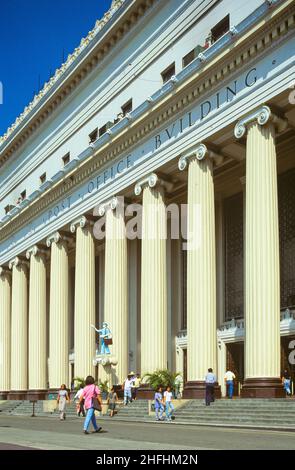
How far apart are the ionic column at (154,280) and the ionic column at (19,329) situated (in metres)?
21.0

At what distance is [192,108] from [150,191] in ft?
17.4

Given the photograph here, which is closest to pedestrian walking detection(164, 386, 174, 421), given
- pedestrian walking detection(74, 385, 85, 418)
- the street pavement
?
pedestrian walking detection(74, 385, 85, 418)

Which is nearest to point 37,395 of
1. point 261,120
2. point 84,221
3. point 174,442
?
Result: point 84,221

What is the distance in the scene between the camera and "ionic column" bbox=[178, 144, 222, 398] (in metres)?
32.7

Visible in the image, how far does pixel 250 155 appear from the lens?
30219 mm

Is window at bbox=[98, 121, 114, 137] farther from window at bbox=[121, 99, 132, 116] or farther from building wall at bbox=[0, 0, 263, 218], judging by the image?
window at bbox=[121, 99, 132, 116]

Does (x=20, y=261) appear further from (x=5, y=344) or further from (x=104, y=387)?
(x=104, y=387)

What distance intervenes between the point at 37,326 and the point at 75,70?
17436 mm

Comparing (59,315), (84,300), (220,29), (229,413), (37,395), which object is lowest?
(37,395)

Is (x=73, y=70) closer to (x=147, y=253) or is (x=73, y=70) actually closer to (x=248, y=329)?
(x=147, y=253)

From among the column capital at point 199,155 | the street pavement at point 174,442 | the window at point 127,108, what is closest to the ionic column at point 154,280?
the column capital at point 199,155

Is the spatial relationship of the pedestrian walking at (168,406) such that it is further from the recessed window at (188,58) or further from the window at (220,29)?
the recessed window at (188,58)

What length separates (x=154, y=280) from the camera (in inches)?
1470
